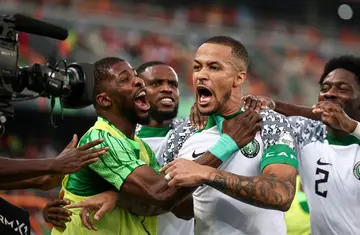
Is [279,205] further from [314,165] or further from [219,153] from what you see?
[314,165]

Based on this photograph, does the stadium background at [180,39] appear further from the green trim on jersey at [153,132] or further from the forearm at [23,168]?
the forearm at [23,168]

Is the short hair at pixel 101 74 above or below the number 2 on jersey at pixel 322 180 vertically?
above

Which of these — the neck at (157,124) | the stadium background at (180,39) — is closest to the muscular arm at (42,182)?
the neck at (157,124)

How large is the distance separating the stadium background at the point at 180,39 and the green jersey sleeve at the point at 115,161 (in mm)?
5569

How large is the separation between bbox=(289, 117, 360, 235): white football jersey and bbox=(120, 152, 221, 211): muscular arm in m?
1.05

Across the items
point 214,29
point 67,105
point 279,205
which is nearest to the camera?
point 279,205

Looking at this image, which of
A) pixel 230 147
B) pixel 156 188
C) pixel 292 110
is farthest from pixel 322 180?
pixel 156 188

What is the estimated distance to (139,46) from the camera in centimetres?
1205

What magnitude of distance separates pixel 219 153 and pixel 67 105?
886mm

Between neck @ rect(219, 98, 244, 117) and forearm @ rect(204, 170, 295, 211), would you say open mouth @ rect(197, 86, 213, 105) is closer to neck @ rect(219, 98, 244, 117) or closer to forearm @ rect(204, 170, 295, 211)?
neck @ rect(219, 98, 244, 117)

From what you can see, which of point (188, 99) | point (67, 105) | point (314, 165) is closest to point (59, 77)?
point (67, 105)

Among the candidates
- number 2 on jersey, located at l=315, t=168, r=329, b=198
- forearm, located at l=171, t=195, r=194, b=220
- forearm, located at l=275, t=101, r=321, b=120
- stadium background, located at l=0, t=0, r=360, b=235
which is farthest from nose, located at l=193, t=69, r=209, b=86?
stadium background, located at l=0, t=0, r=360, b=235

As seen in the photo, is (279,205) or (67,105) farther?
(67,105)

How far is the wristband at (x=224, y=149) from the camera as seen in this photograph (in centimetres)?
365
